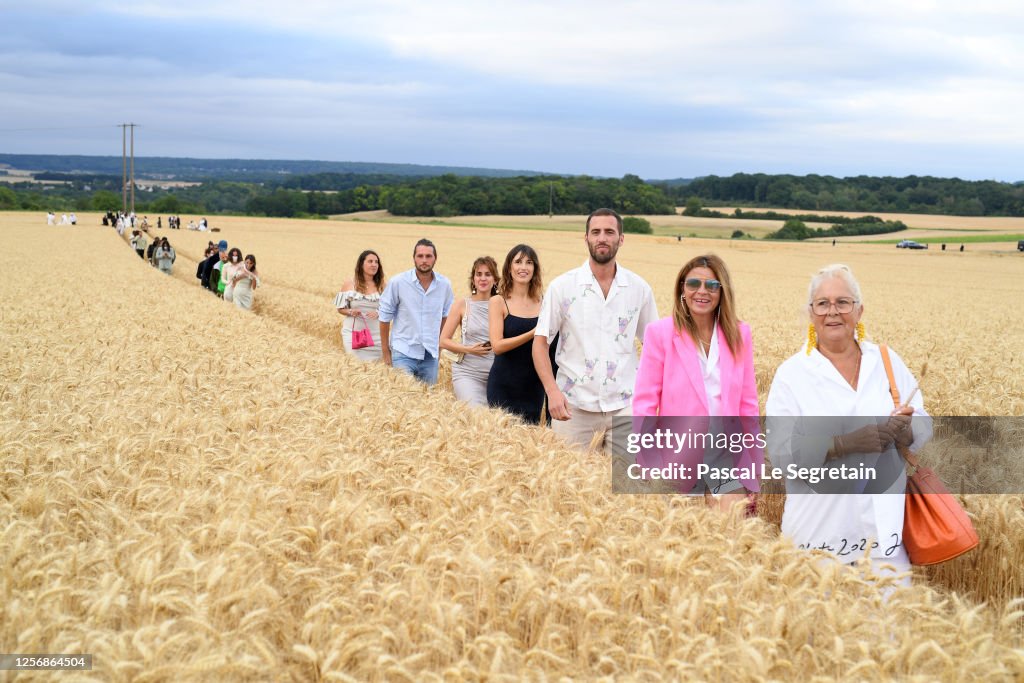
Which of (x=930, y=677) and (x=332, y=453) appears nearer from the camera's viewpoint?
(x=930, y=677)

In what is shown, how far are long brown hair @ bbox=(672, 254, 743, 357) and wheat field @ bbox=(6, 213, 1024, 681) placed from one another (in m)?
1.00

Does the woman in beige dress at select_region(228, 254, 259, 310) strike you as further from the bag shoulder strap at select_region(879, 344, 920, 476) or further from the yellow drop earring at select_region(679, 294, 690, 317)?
the bag shoulder strap at select_region(879, 344, 920, 476)

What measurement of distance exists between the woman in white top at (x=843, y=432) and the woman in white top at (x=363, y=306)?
686 cm

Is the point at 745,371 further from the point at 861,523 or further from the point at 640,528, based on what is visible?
the point at 640,528

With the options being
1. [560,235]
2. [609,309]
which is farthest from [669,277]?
[560,235]

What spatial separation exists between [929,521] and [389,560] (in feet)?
8.29

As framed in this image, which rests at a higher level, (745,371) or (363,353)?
(745,371)

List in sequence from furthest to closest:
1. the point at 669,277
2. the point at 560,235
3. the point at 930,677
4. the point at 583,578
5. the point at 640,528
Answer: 1. the point at 560,235
2. the point at 669,277
3. the point at 640,528
4. the point at 583,578
5. the point at 930,677

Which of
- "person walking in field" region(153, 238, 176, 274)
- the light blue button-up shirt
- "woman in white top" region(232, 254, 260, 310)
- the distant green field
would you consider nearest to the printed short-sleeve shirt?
the light blue button-up shirt

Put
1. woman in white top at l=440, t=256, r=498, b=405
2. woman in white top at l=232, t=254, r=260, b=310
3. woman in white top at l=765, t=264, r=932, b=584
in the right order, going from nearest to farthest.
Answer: woman in white top at l=765, t=264, r=932, b=584
woman in white top at l=440, t=256, r=498, b=405
woman in white top at l=232, t=254, r=260, b=310

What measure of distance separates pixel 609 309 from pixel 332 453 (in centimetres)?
226

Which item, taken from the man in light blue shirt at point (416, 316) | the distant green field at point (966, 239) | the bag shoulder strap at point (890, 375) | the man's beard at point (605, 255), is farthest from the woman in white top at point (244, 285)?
the distant green field at point (966, 239)

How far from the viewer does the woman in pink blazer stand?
4777 millimetres

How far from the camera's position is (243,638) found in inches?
107
